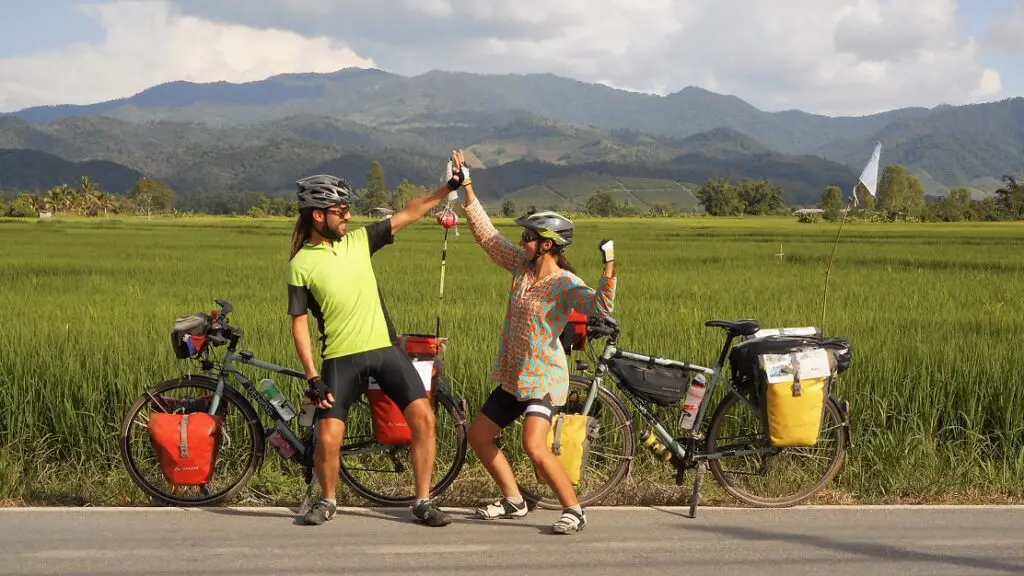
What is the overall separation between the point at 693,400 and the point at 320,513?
6.65ft

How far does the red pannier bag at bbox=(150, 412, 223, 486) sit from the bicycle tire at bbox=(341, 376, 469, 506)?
714 millimetres

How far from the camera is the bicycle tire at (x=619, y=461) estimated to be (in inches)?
209

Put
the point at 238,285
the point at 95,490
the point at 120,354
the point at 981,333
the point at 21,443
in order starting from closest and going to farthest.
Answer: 1. the point at 95,490
2. the point at 21,443
3. the point at 120,354
4. the point at 981,333
5. the point at 238,285

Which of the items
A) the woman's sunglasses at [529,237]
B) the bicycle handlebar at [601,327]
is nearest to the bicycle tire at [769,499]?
the bicycle handlebar at [601,327]

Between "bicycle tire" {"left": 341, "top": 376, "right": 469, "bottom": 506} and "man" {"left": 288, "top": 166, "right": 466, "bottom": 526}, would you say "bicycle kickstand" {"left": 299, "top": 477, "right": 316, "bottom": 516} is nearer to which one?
"man" {"left": 288, "top": 166, "right": 466, "bottom": 526}

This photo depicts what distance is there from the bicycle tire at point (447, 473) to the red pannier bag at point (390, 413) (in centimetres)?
16

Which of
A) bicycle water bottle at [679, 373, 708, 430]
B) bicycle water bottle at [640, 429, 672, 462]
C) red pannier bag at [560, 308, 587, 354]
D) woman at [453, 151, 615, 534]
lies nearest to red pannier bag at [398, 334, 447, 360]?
woman at [453, 151, 615, 534]

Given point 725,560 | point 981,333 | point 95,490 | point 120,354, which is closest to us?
point 725,560

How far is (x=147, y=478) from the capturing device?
5.46 meters

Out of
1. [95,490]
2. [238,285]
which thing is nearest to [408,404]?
[95,490]

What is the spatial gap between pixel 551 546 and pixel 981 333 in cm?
725

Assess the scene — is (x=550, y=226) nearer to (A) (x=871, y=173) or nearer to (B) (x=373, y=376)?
(B) (x=373, y=376)

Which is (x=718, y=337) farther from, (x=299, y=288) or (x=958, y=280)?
(x=958, y=280)

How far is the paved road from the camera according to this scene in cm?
429
